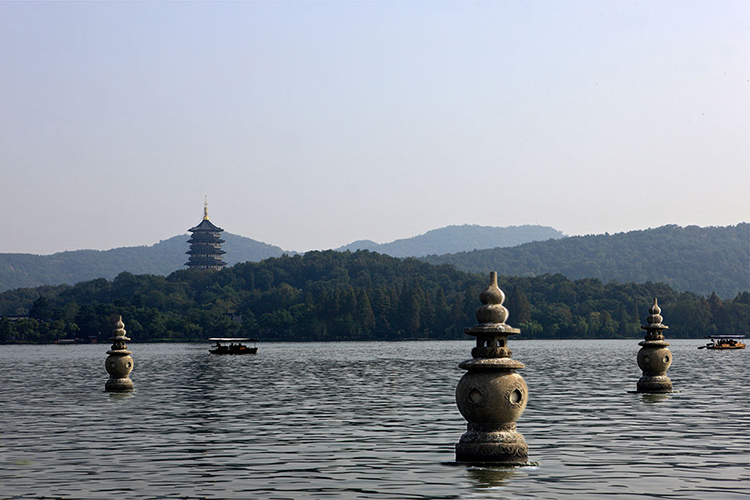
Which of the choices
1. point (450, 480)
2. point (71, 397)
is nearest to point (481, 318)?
point (450, 480)

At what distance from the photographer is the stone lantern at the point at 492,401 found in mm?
25328

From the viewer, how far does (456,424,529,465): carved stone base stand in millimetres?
25609

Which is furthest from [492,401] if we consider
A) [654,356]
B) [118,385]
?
[118,385]

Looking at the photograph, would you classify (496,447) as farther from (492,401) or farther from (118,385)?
(118,385)

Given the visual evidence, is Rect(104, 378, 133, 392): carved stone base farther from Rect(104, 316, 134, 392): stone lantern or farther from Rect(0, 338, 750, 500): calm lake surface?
Rect(0, 338, 750, 500): calm lake surface

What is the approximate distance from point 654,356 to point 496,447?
28.2m

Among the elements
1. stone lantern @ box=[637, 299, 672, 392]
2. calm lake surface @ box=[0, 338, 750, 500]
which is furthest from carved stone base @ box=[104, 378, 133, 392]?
stone lantern @ box=[637, 299, 672, 392]

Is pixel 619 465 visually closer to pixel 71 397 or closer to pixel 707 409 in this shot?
pixel 707 409

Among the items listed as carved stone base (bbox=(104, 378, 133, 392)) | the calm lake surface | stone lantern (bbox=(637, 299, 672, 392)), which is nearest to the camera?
the calm lake surface

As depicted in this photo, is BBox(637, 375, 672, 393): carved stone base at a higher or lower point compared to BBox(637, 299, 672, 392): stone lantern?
lower

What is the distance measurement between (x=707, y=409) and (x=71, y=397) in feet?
107

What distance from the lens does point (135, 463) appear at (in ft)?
90.9

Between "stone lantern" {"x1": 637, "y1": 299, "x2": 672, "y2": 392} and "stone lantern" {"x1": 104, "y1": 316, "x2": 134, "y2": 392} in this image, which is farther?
"stone lantern" {"x1": 104, "y1": 316, "x2": 134, "y2": 392}

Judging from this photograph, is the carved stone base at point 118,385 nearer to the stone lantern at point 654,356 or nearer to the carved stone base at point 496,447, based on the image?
the stone lantern at point 654,356
